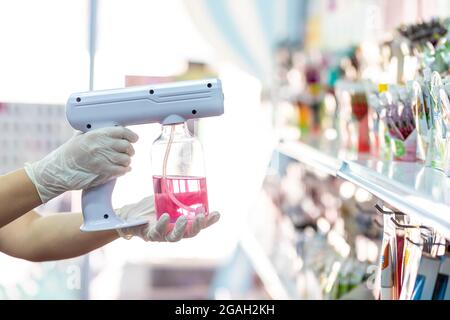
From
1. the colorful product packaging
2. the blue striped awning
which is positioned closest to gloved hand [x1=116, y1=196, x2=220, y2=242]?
the colorful product packaging

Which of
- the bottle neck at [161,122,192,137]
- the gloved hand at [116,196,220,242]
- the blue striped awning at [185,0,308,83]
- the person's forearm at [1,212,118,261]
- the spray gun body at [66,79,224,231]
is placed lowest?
the person's forearm at [1,212,118,261]

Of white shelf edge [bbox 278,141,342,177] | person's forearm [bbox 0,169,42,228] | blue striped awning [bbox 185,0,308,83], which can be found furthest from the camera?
blue striped awning [bbox 185,0,308,83]

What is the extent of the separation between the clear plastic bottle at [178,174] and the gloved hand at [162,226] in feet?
0.07

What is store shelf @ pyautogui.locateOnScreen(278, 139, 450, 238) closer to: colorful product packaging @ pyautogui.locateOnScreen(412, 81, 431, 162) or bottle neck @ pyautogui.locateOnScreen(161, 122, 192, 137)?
colorful product packaging @ pyautogui.locateOnScreen(412, 81, 431, 162)

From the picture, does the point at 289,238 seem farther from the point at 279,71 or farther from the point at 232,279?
the point at 232,279

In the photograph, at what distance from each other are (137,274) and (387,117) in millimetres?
4278

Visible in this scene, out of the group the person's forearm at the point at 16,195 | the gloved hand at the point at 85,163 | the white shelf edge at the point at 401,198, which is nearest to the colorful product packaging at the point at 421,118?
the white shelf edge at the point at 401,198

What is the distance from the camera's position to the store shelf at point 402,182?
1217 mm

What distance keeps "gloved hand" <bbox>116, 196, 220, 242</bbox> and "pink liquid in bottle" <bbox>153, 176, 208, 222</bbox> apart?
0.02m

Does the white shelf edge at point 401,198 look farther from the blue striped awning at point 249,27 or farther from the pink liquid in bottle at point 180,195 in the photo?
the blue striped awning at point 249,27

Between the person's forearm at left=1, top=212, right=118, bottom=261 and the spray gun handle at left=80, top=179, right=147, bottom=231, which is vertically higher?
the spray gun handle at left=80, top=179, right=147, bottom=231

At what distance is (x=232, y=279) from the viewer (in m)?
5.73

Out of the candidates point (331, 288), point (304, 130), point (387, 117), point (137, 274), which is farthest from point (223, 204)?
point (387, 117)

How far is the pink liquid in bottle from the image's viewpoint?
166 cm
